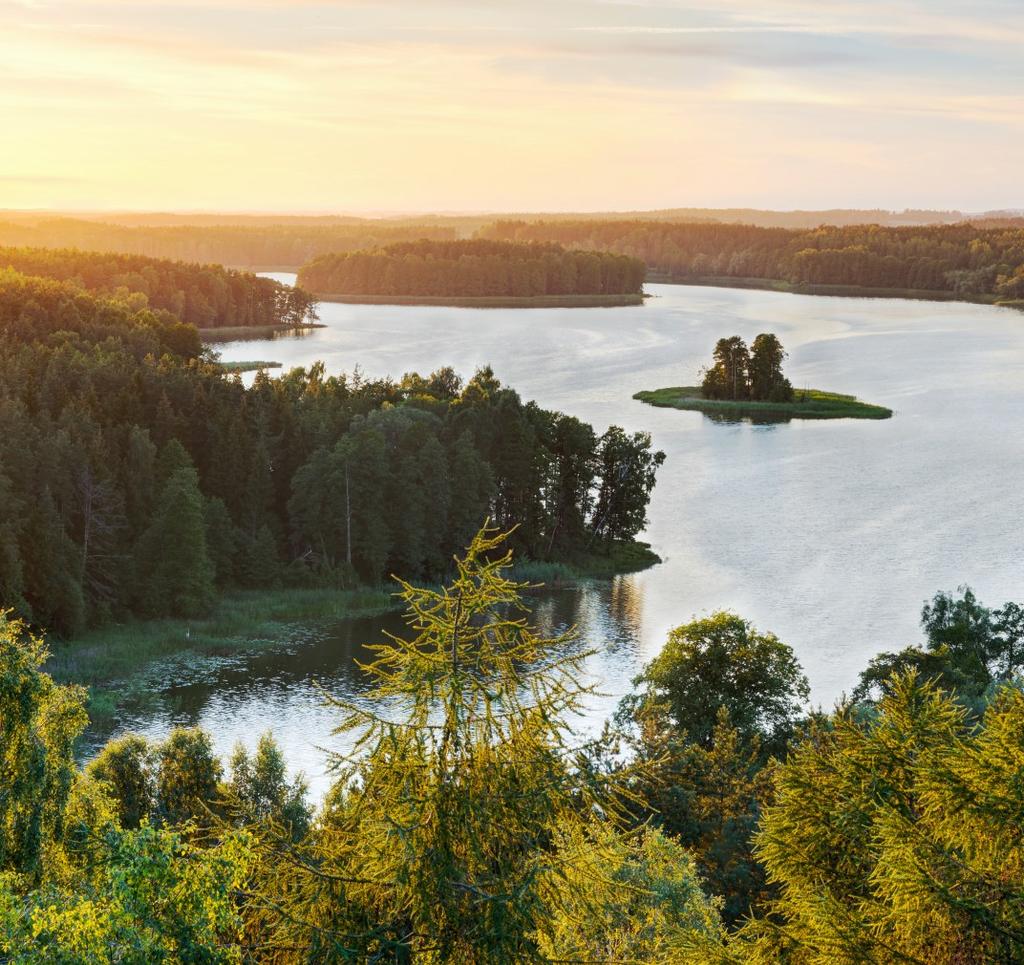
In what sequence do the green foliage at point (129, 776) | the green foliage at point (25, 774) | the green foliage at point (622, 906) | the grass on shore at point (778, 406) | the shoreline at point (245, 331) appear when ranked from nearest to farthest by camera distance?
1. the green foliage at point (622, 906)
2. the green foliage at point (25, 774)
3. the green foliage at point (129, 776)
4. the grass on shore at point (778, 406)
5. the shoreline at point (245, 331)

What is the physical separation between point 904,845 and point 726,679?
22.2 m

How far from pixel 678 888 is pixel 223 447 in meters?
43.4

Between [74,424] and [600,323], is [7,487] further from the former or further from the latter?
[600,323]

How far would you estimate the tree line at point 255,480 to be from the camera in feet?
158

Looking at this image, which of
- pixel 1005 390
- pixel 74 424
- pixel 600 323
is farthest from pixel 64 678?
pixel 600 323

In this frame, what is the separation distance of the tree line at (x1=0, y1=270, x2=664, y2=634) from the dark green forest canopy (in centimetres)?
7014

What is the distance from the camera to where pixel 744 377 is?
100 m

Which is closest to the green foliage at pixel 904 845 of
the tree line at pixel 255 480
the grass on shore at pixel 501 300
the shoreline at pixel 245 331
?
the tree line at pixel 255 480

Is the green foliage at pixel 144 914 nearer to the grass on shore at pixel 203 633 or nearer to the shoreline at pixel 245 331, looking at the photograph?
the grass on shore at pixel 203 633

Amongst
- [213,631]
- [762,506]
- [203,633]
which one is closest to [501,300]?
[762,506]

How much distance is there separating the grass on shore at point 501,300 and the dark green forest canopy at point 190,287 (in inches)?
1360

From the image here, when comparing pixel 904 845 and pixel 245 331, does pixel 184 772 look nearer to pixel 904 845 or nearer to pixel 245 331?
pixel 904 845

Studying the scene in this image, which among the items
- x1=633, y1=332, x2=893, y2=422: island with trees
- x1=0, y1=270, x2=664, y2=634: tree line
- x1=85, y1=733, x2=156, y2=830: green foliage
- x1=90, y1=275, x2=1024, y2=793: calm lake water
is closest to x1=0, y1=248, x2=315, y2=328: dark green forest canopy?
x1=90, y1=275, x2=1024, y2=793: calm lake water

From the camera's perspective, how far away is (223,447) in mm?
56500
